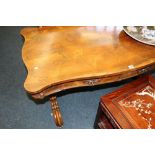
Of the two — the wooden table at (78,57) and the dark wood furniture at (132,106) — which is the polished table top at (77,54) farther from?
the dark wood furniture at (132,106)

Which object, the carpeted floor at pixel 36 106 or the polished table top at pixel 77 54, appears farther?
the carpeted floor at pixel 36 106

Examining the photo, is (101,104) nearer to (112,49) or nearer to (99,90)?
(112,49)

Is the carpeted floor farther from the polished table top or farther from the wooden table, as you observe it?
the polished table top

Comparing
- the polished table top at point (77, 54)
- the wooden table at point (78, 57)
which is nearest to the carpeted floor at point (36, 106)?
the wooden table at point (78, 57)

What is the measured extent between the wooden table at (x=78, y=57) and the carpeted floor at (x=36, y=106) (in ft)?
0.66

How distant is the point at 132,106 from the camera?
3.33 feet

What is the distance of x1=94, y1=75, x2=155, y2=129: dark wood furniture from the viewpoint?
941 millimetres

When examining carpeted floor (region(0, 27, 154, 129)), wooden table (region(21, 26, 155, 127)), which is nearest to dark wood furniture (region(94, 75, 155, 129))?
wooden table (region(21, 26, 155, 127))

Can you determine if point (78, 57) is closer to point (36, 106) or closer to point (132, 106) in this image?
point (132, 106)

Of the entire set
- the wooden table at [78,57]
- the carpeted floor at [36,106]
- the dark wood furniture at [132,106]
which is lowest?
the carpeted floor at [36,106]

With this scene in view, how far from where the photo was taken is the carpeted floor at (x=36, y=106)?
4.46 ft

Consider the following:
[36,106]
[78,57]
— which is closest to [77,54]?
[78,57]
